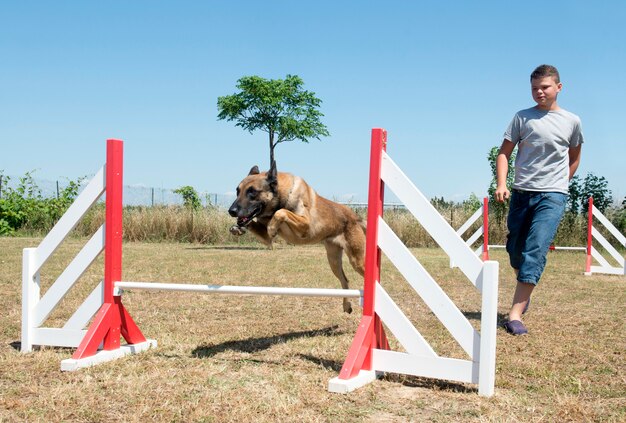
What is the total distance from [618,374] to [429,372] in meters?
1.28

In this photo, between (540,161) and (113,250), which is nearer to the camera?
(113,250)

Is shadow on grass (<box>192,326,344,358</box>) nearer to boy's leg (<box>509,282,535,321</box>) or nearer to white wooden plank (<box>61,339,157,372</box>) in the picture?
white wooden plank (<box>61,339,157,372</box>)

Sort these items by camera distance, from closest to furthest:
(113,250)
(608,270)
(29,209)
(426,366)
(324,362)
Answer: (426,366), (324,362), (113,250), (608,270), (29,209)

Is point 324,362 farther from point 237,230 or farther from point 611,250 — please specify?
point 611,250

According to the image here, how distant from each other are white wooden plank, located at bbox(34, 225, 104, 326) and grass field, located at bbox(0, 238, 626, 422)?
0.31 m

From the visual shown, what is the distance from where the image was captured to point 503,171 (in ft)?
15.2

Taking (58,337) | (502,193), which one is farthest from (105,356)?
(502,193)

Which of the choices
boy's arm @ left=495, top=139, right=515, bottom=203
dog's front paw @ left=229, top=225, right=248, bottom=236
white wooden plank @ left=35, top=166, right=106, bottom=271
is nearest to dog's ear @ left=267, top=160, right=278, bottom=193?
dog's front paw @ left=229, top=225, right=248, bottom=236

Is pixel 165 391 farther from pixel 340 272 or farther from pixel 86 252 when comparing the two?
pixel 340 272

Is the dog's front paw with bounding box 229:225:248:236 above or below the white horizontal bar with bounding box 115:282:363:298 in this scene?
above

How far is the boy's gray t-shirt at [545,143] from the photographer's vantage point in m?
4.73

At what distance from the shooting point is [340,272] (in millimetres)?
6266

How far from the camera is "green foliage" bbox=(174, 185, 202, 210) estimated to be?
2041 cm

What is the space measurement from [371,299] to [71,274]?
7.27ft
